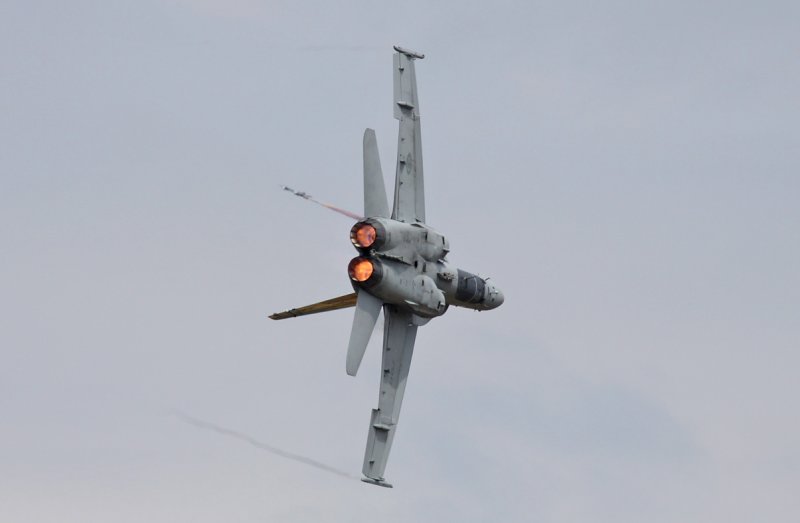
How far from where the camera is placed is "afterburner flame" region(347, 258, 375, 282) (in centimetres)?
4553

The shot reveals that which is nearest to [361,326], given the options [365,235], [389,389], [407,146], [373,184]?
[365,235]

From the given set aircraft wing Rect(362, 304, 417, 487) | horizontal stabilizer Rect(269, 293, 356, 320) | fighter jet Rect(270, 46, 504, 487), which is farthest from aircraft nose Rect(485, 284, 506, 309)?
horizontal stabilizer Rect(269, 293, 356, 320)

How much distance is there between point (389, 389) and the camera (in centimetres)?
4856

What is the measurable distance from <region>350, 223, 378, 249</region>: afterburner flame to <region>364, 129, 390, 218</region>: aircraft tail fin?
1.75ft

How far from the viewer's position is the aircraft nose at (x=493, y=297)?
50.4m

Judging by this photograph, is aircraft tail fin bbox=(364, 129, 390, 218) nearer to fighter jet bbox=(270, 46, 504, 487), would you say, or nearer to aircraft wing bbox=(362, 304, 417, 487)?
fighter jet bbox=(270, 46, 504, 487)

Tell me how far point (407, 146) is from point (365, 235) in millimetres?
4103

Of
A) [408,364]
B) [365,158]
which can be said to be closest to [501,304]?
[408,364]

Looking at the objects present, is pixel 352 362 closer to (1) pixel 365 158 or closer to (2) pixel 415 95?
(1) pixel 365 158

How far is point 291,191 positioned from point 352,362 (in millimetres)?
4119

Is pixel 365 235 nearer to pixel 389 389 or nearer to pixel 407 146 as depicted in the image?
pixel 407 146

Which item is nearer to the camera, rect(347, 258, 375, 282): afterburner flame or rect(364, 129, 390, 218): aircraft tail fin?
rect(347, 258, 375, 282): afterburner flame

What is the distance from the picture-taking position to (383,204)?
152 feet

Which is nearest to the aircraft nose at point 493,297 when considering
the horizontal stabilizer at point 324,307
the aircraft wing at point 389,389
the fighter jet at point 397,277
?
the fighter jet at point 397,277
